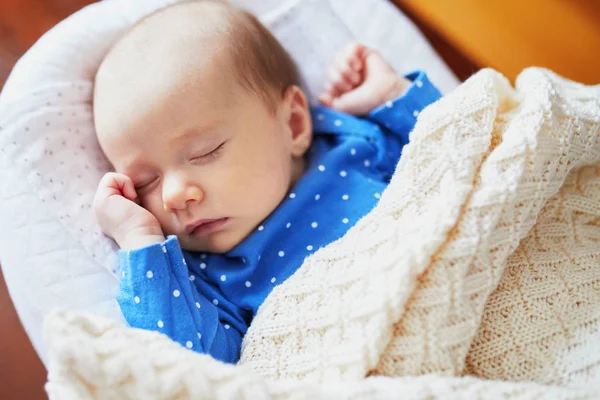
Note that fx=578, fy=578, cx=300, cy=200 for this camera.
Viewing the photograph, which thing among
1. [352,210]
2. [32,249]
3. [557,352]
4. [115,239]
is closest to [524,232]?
[557,352]

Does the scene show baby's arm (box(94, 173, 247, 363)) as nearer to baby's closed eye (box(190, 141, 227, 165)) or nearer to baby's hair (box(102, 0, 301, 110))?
baby's closed eye (box(190, 141, 227, 165))

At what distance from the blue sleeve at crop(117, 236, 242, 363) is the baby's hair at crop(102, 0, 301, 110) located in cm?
30

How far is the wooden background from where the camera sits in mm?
1141

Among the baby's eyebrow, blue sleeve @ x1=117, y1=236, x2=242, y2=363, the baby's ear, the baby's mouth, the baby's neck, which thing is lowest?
blue sleeve @ x1=117, y1=236, x2=242, y2=363

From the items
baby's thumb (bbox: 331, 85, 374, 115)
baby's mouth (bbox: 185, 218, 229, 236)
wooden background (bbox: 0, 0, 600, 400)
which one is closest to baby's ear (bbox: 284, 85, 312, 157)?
baby's thumb (bbox: 331, 85, 374, 115)

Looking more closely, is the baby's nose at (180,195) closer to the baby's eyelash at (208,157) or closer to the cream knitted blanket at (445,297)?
the baby's eyelash at (208,157)

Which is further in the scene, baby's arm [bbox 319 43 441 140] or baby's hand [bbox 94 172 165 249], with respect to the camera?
baby's arm [bbox 319 43 441 140]

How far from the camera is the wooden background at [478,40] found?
3.74 ft

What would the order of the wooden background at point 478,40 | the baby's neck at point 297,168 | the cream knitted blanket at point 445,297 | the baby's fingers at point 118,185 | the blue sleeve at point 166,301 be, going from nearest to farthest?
the cream knitted blanket at point 445,297 < the blue sleeve at point 166,301 < the baby's fingers at point 118,185 < the baby's neck at point 297,168 < the wooden background at point 478,40

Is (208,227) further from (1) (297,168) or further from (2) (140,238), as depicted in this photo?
(1) (297,168)

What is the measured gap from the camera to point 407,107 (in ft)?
3.47

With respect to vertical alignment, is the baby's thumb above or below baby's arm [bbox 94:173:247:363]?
above

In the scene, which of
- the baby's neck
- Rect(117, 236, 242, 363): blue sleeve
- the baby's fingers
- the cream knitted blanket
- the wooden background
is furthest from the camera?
the wooden background

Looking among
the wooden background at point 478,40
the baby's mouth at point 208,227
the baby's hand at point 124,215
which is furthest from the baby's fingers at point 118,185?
the wooden background at point 478,40
